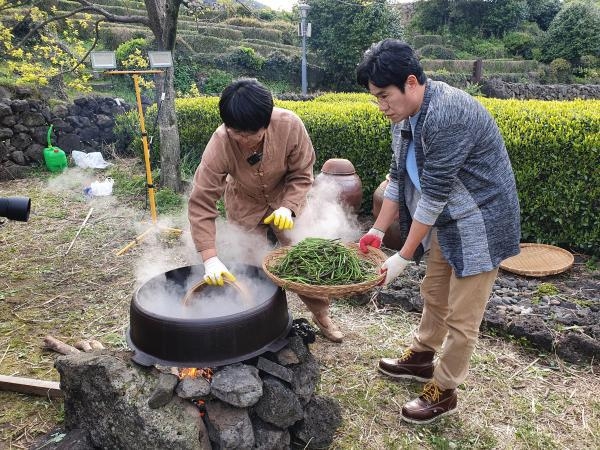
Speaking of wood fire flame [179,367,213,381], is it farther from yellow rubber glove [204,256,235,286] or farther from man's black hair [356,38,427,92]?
man's black hair [356,38,427,92]

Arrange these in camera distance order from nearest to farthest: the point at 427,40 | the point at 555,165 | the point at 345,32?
the point at 555,165 < the point at 345,32 < the point at 427,40

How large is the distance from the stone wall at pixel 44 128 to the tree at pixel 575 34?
23807mm

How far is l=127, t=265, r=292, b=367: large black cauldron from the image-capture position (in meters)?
2.13

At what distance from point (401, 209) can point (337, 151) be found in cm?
385

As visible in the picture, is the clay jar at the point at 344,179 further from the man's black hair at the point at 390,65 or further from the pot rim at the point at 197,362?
the man's black hair at the point at 390,65

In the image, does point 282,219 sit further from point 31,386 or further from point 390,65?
point 31,386

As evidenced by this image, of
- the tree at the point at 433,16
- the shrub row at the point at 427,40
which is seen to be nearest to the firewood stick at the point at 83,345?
the shrub row at the point at 427,40

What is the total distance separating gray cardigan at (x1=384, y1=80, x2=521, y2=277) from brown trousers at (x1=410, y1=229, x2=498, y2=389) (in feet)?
0.44

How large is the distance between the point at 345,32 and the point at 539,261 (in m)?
17.6

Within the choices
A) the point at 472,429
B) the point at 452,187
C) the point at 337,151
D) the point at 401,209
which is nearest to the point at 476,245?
the point at 452,187

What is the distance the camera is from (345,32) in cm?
1981

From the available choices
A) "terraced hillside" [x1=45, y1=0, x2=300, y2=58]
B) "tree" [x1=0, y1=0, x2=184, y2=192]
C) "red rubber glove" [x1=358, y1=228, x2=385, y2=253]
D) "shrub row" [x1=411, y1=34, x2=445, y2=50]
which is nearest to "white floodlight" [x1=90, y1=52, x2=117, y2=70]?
"tree" [x1=0, y1=0, x2=184, y2=192]

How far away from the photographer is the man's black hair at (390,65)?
199 cm

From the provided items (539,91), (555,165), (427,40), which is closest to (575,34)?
(539,91)
